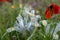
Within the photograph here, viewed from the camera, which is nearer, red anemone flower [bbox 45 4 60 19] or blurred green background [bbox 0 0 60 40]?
red anemone flower [bbox 45 4 60 19]

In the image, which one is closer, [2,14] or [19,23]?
[19,23]

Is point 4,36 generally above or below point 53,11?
below

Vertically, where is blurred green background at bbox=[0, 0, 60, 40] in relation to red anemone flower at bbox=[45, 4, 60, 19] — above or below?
below

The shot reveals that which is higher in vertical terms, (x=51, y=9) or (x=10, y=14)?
(x=51, y=9)

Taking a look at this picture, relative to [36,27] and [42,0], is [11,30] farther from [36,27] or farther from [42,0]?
[42,0]

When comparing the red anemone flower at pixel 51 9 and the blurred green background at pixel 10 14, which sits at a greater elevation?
the red anemone flower at pixel 51 9

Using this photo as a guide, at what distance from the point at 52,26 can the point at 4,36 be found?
31 cm

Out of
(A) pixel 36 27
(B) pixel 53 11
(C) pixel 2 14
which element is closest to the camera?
(A) pixel 36 27

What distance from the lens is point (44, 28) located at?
1356 mm

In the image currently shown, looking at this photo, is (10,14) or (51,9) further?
(10,14)

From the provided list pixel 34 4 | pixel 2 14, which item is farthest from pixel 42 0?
pixel 2 14

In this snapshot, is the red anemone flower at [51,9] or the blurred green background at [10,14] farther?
the blurred green background at [10,14]

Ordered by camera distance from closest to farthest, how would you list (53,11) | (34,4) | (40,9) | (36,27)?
1. (36,27)
2. (53,11)
3. (40,9)
4. (34,4)

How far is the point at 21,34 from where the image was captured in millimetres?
1400
